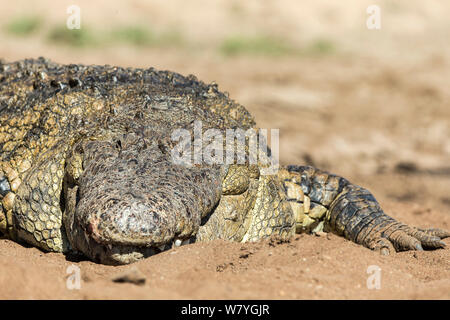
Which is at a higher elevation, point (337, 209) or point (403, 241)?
point (337, 209)

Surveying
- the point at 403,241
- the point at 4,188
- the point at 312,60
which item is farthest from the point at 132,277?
the point at 312,60

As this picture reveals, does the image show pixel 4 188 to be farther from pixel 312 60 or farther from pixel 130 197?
pixel 312 60

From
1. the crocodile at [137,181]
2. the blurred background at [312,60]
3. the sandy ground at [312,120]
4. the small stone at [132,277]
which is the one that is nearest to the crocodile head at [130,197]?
the crocodile at [137,181]

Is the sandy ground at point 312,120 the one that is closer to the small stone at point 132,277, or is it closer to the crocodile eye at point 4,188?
the small stone at point 132,277

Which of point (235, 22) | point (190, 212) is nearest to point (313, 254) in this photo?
point (190, 212)

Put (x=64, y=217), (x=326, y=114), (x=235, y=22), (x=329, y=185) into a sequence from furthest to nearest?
1. (x=235, y=22)
2. (x=326, y=114)
3. (x=329, y=185)
4. (x=64, y=217)
